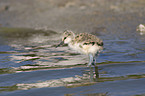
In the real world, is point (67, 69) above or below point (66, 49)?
below

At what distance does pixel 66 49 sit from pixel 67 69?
2.01 metres

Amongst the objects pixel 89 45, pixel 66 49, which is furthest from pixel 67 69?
pixel 66 49

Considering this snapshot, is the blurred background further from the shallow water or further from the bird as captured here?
the bird

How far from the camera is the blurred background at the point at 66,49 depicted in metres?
4.47

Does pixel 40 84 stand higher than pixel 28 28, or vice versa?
pixel 28 28

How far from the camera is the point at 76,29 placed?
10.1 m

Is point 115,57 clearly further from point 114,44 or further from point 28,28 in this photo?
point 28,28

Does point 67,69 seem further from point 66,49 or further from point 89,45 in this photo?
point 66,49

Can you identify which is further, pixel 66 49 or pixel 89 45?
pixel 66 49

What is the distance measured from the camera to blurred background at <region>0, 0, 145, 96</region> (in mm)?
4469

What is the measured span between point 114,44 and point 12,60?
3.09 m

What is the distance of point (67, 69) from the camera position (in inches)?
215

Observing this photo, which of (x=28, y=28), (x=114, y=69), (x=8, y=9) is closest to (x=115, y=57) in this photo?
(x=114, y=69)

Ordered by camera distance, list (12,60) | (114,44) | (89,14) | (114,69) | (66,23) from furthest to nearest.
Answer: (89,14), (66,23), (114,44), (12,60), (114,69)
